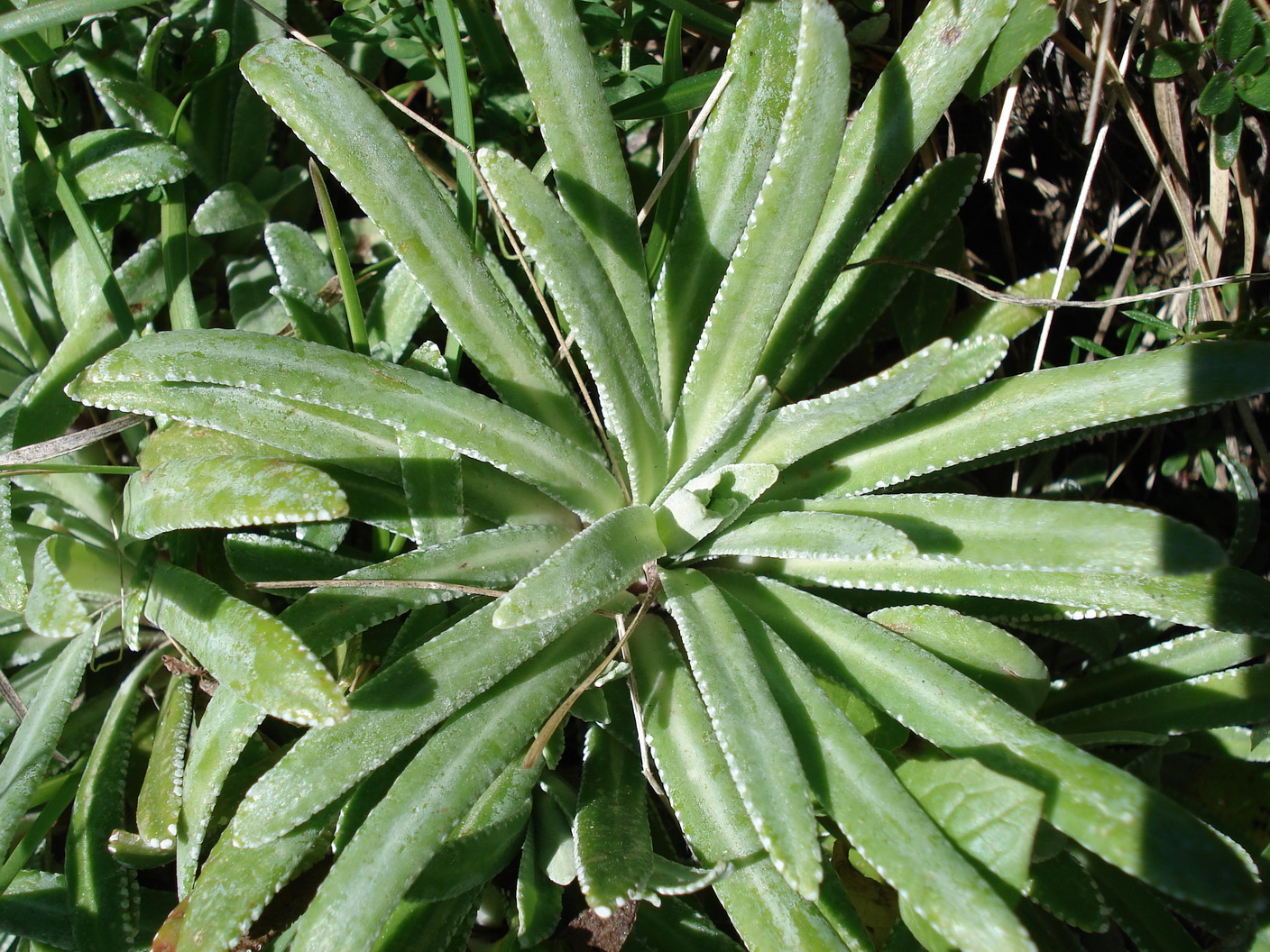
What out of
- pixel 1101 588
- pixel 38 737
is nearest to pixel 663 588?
pixel 1101 588

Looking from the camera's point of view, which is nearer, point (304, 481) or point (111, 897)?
point (304, 481)

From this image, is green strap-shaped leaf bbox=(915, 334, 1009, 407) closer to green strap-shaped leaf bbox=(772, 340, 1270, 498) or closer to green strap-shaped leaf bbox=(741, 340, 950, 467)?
green strap-shaped leaf bbox=(772, 340, 1270, 498)

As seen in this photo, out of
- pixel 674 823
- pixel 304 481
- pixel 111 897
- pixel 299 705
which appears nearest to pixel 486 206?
pixel 304 481

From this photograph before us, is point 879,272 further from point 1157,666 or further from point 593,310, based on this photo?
point 1157,666

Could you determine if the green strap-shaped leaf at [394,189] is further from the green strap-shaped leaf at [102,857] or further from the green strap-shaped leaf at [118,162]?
the green strap-shaped leaf at [102,857]

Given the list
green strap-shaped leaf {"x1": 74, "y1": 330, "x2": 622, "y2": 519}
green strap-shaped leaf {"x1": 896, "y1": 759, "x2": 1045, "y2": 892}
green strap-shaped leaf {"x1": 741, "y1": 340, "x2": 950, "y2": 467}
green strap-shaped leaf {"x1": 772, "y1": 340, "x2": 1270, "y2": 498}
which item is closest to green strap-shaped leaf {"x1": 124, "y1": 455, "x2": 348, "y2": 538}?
green strap-shaped leaf {"x1": 74, "y1": 330, "x2": 622, "y2": 519}

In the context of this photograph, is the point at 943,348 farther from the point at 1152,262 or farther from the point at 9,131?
the point at 9,131
